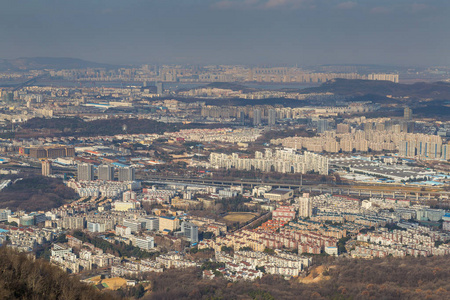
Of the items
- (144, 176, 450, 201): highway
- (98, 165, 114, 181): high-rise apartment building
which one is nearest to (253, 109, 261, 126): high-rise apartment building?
(144, 176, 450, 201): highway

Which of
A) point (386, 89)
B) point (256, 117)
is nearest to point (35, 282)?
point (256, 117)

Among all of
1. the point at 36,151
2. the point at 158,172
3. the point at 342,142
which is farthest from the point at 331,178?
the point at 36,151

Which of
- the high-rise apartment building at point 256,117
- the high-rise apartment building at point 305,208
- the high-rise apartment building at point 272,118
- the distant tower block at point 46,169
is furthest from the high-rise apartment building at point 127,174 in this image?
the high-rise apartment building at point 256,117

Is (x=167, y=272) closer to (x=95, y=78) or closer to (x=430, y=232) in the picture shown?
(x=430, y=232)

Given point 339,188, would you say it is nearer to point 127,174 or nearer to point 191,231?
point 127,174

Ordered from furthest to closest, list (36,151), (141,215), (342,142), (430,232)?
(342,142) < (36,151) < (141,215) < (430,232)

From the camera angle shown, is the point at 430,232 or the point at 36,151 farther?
the point at 36,151

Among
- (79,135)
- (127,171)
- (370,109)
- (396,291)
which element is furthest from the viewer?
(370,109)

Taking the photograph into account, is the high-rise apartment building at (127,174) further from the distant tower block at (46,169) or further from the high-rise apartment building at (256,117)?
the high-rise apartment building at (256,117)
